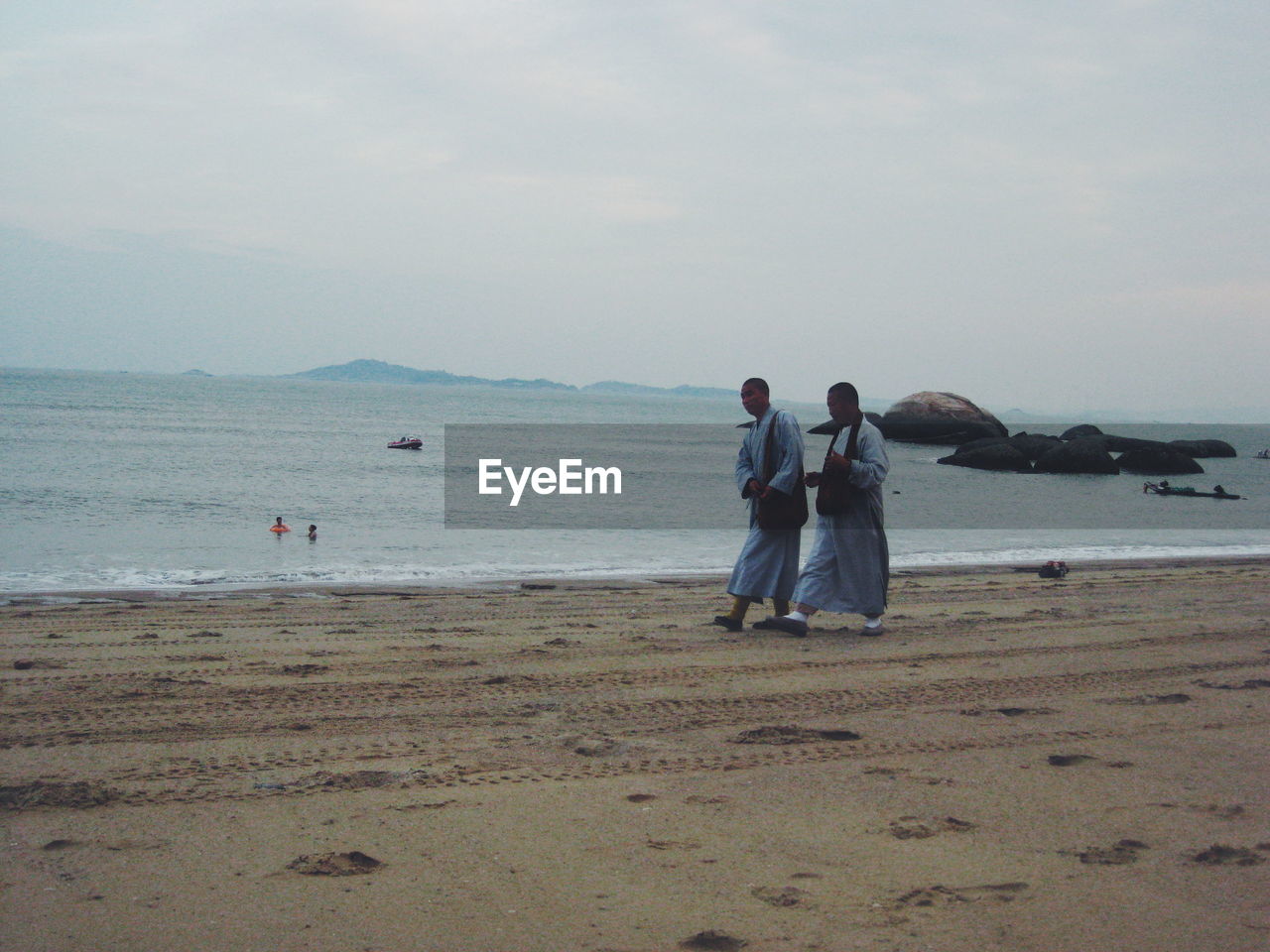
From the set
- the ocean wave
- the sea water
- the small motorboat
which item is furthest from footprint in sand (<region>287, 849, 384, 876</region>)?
the small motorboat

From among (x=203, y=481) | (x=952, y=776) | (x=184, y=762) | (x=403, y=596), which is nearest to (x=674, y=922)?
(x=952, y=776)

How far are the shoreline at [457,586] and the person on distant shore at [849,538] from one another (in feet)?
16.3

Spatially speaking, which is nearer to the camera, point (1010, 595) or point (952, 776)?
point (952, 776)

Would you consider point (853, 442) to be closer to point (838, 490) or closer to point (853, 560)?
point (838, 490)

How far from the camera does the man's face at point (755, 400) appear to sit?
771 cm

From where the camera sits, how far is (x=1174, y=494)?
119 feet

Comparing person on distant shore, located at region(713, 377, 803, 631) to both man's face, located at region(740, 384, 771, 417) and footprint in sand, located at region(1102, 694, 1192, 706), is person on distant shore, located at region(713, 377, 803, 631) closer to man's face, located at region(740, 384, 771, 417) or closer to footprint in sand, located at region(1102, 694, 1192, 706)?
man's face, located at region(740, 384, 771, 417)

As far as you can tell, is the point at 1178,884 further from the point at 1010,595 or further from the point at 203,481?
the point at 203,481

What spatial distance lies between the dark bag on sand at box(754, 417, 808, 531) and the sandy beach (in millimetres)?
868

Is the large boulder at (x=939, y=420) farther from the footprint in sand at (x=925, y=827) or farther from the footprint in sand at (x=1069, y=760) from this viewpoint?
the footprint in sand at (x=925, y=827)

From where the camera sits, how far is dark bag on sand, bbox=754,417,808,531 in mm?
7668

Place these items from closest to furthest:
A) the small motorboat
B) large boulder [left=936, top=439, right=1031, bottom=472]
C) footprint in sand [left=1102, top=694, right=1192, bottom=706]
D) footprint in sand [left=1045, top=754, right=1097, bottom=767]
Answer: footprint in sand [left=1045, top=754, right=1097, bottom=767]
footprint in sand [left=1102, top=694, right=1192, bottom=706]
the small motorboat
large boulder [left=936, top=439, right=1031, bottom=472]

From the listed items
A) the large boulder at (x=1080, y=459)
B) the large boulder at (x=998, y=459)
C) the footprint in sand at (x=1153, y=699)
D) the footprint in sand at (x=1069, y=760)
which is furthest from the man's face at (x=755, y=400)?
the large boulder at (x=998, y=459)

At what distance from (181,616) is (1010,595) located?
26.0 ft
